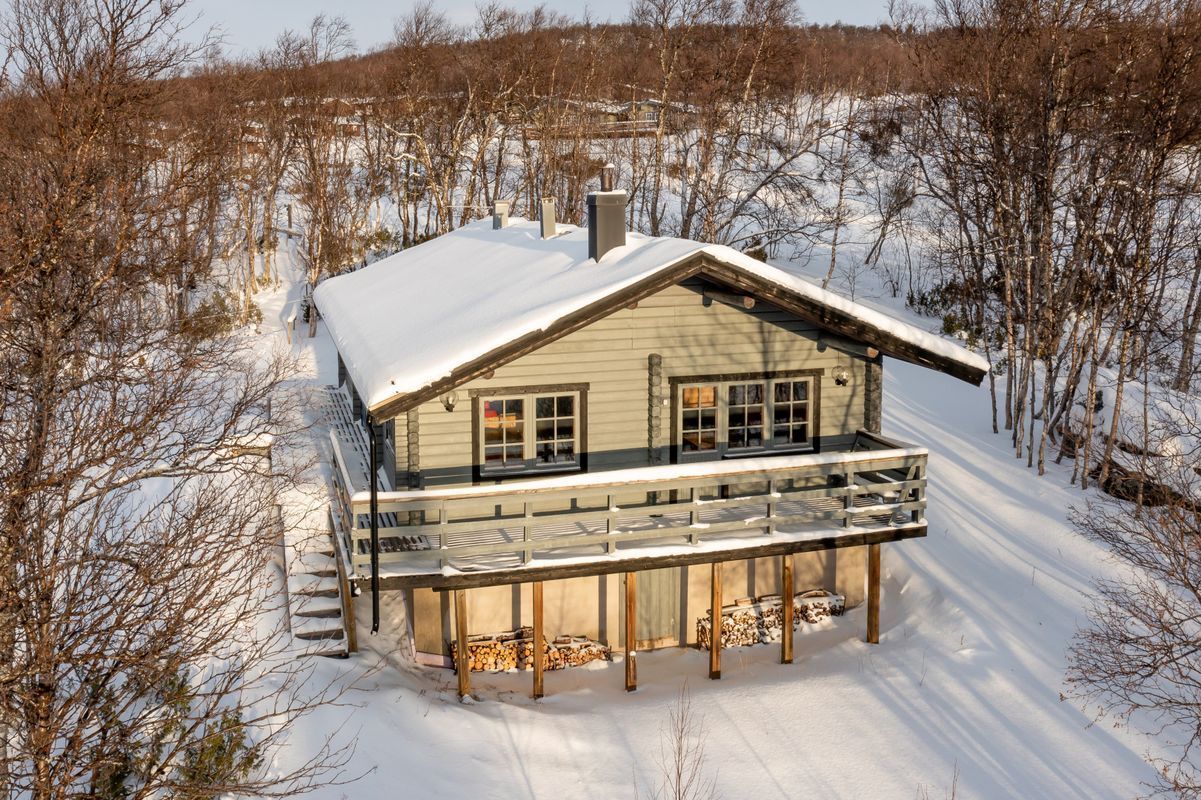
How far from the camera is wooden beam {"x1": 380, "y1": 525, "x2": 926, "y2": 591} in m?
12.9

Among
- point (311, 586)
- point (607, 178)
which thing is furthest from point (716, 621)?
point (607, 178)

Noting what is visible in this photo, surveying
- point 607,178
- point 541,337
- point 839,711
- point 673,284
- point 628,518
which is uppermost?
point 607,178

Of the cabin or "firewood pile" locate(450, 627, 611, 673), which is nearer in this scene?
the cabin

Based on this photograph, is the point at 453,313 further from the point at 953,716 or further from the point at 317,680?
the point at 953,716

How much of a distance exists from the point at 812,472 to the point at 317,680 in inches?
287

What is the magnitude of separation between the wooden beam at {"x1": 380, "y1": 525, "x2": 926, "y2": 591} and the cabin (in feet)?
0.10

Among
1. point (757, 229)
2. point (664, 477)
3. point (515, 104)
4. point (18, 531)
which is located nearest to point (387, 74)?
point (515, 104)

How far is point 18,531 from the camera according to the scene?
8.04 meters

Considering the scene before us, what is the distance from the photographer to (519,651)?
15180 millimetres

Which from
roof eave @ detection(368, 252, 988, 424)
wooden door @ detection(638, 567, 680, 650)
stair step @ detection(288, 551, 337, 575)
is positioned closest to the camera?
roof eave @ detection(368, 252, 988, 424)

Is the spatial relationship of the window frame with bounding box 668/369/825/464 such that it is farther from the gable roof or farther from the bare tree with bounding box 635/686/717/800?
the bare tree with bounding box 635/686/717/800

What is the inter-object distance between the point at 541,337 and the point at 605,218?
2908mm

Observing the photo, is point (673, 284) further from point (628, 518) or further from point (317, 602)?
point (317, 602)

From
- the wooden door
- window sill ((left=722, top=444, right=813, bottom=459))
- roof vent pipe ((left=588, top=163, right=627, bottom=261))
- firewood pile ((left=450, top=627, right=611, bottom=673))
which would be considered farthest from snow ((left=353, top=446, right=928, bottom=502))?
roof vent pipe ((left=588, top=163, right=627, bottom=261))
